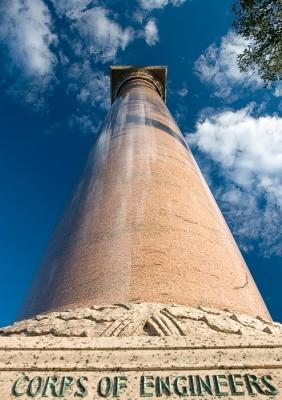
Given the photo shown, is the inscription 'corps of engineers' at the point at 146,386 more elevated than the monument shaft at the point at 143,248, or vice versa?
the monument shaft at the point at 143,248

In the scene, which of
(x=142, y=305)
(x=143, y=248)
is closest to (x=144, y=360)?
(x=142, y=305)

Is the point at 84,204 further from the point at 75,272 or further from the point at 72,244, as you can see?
the point at 75,272

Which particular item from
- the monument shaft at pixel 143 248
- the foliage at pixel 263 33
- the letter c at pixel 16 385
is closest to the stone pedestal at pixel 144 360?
the letter c at pixel 16 385

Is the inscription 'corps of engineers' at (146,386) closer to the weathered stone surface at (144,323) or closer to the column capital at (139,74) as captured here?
the weathered stone surface at (144,323)

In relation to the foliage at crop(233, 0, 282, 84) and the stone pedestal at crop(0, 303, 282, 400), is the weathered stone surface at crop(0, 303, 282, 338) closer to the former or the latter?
the stone pedestal at crop(0, 303, 282, 400)

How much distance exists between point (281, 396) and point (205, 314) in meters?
0.94

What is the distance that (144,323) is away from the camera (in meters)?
2.77

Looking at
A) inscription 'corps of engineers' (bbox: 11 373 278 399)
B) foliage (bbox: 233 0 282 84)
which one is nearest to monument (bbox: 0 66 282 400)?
inscription 'corps of engineers' (bbox: 11 373 278 399)

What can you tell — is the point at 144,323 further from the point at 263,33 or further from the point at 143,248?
the point at 263,33

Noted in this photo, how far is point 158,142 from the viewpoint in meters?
6.72

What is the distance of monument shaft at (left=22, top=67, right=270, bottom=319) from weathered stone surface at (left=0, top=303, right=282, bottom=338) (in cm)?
23

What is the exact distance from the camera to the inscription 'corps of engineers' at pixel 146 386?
7.00ft

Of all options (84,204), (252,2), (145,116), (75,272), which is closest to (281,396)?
(75,272)

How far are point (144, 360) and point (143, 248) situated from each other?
1568 mm
